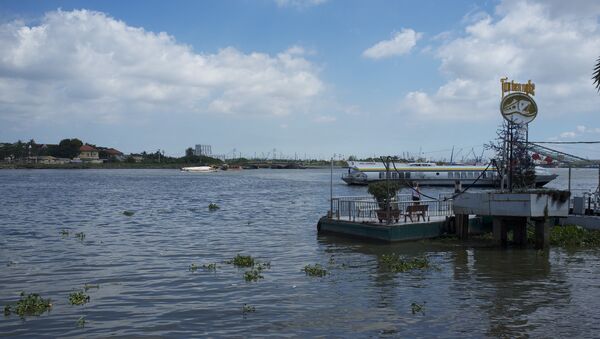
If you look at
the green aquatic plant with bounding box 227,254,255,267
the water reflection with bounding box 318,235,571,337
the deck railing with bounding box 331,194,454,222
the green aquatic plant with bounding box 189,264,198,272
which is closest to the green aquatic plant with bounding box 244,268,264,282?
the green aquatic plant with bounding box 227,254,255,267

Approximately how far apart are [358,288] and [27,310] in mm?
8828

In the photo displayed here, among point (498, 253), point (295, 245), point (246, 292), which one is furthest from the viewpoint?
point (295, 245)

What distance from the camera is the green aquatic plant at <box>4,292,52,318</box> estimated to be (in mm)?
14094

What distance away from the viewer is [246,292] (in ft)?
54.1

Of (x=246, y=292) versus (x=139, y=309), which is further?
(x=246, y=292)

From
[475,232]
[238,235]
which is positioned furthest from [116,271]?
[475,232]

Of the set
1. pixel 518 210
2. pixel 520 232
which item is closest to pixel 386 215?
pixel 518 210

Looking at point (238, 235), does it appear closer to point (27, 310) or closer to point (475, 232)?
point (475, 232)

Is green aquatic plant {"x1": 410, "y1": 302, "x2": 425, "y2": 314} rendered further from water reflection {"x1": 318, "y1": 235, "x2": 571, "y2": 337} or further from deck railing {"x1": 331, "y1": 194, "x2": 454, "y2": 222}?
deck railing {"x1": 331, "y1": 194, "x2": 454, "y2": 222}

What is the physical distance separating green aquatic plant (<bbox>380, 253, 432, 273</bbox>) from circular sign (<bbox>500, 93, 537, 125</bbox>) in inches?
362

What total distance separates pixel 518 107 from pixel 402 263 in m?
11.5

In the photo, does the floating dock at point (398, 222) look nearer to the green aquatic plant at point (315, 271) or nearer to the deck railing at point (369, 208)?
the deck railing at point (369, 208)

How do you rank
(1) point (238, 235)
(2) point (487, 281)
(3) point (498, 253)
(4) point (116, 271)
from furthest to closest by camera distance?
1. (1) point (238, 235)
2. (3) point (498, 253)
3. (4) point (116, 271)
4. (2) point (487, 281)

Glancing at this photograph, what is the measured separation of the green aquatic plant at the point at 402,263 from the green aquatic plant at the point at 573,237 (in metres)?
7.18
